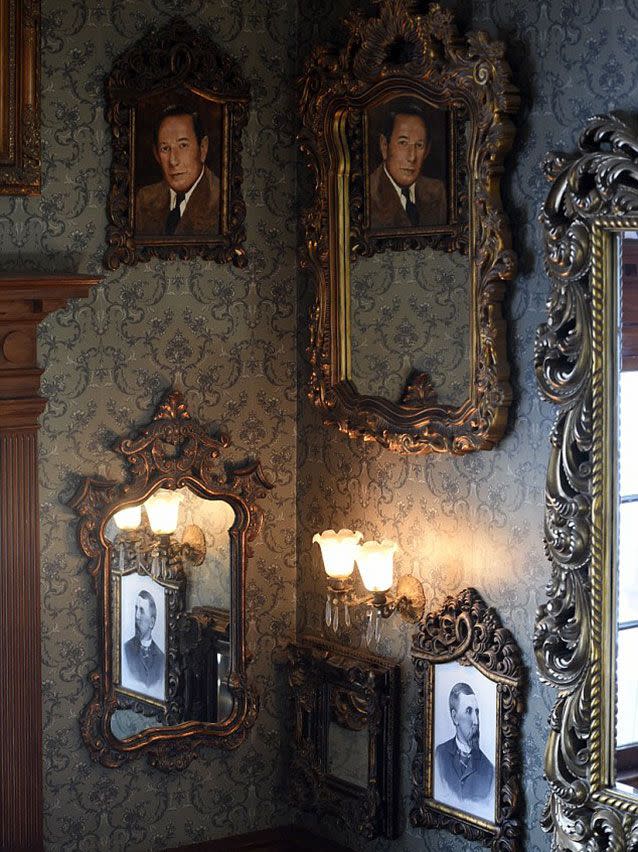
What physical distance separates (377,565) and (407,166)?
142cm

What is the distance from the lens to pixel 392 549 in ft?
18.1

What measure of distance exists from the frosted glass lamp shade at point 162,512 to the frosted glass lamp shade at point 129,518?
39 millimetres

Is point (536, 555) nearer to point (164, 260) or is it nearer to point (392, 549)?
point (392, 549)

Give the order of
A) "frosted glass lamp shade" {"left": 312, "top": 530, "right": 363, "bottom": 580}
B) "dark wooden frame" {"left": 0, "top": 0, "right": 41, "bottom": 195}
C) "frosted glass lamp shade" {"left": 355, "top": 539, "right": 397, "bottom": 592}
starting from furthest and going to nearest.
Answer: "frosted glass lamp shade" {"left": 312, "top": 530, "right": 363, "bottom": 580} < "frosted glass lamp shade" {"left": 355, "top": 539, "right": 397, "bottom": 592} < "dark wooden frame" {"left": 0, "top": 0, "right": 41, "bottom": 195}

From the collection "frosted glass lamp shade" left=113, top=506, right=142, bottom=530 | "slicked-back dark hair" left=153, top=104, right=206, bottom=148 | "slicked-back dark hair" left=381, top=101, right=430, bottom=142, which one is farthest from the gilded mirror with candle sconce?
"slicked-back dark hair" left=381, top=101, right=430, bottom=142

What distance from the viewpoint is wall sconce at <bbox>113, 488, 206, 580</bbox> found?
5703mm

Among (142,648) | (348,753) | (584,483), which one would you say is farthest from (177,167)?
(348,753)

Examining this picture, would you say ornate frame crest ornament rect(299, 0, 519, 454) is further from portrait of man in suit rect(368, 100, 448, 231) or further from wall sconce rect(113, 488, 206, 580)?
wall sconce rect(113, 488, 206, 580)

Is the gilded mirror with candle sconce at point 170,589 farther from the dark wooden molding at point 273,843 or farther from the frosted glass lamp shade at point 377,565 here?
the frosted glass lamp shade at point 377,565

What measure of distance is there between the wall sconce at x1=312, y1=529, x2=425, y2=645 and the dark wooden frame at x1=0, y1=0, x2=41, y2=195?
169 cm

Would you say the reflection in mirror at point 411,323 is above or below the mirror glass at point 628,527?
above

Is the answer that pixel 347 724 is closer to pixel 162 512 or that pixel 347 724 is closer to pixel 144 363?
pixel 162 512

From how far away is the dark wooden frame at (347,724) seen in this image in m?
5.67

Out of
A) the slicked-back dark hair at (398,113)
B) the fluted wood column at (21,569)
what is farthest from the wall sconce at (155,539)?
the slicked-back dark hair at (398,113)
